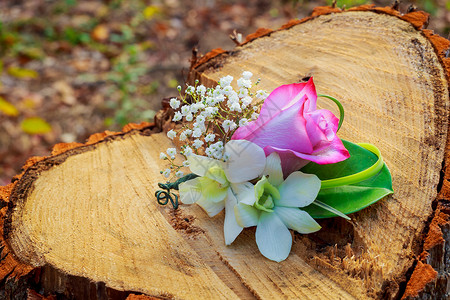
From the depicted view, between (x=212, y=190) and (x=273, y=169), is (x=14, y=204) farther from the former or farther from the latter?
(x=273, y=169)

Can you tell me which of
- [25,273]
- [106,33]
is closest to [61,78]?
[106,33]

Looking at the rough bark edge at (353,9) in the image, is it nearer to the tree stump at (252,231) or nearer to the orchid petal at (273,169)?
the tree stump at (252,231)

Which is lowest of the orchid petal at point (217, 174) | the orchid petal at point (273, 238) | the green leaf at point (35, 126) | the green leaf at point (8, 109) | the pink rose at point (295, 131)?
the green leaf at point (35, 126)

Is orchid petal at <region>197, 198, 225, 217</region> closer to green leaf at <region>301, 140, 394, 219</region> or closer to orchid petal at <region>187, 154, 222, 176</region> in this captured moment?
orchid petal at <region>187, 154, 222, 176</region>

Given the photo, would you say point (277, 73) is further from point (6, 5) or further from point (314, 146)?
point (6, 5)

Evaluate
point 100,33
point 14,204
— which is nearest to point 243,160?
point 14,204

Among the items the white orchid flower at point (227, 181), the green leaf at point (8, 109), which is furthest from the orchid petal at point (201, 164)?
Answer: the green leaf at point (8, 109)

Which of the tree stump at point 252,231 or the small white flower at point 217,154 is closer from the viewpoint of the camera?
the tree stump at point 252,231
